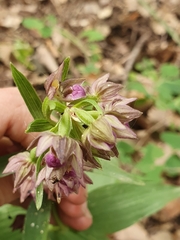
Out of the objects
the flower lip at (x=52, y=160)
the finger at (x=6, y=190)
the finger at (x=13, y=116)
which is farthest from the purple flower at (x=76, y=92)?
the finger at (x=6, y=190)

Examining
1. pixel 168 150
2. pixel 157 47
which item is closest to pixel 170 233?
pixel 168 150

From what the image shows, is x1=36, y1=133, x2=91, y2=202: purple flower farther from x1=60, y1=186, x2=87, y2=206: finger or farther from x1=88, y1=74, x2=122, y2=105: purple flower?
x1=60, y1=186, x2=87, y2=206: finger

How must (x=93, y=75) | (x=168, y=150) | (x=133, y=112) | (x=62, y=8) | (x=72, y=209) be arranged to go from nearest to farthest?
1. (x=133, y=112)
2. (x=72, y=209)
3. (x=168, y=150)
4. (x=93, y=75)
5. (x=62, y=8)

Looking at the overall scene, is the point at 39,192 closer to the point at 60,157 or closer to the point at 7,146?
the point at 60,157

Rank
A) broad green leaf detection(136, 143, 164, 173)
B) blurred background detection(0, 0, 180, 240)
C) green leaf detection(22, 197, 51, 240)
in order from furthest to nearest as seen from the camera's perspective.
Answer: blurred background detection(0, 0, 180, 240) → broad green leaf detection(136, 143, 164, 173) → green leaf detection(22, 197, 51, 240)

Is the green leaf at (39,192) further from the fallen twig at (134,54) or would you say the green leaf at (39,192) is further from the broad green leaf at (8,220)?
the fallen twig at (134,54)

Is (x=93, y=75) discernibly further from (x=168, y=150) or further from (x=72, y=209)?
(x=72, y=209)

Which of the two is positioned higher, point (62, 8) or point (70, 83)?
point (70, 83)

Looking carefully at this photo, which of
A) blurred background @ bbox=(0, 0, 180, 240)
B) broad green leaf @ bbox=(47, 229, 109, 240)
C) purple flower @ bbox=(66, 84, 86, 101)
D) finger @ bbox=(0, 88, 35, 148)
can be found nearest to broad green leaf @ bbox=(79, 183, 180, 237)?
broad green leaf @ bbox=(47, 229, 109, 240)
